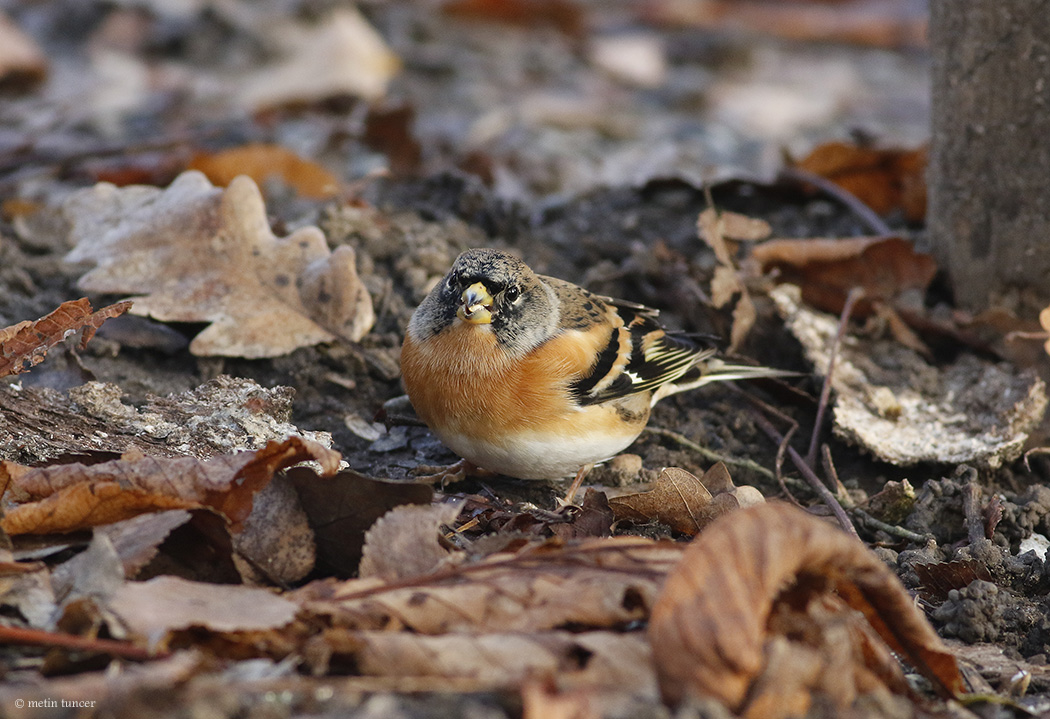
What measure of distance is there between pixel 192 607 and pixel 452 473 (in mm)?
1749

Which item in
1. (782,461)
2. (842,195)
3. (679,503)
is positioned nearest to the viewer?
(679,503)

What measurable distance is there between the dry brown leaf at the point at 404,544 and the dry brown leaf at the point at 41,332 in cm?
120

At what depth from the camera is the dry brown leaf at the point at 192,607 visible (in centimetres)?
198

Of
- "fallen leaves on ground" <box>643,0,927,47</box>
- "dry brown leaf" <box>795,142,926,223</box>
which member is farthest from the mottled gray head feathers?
"fallen leaves on ground" <box>643,0,927,47</box>

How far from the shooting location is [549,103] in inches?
295

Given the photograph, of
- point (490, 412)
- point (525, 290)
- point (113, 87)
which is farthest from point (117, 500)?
point (113, 87)

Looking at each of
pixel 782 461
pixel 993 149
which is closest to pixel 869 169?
pixel 993 149

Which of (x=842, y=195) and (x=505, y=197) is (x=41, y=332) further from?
(x=842, y=195)

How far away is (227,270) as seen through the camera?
4.02 metres

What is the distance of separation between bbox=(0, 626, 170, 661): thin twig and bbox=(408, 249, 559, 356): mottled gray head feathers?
6.12 feet

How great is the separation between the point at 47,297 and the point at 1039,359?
4013 mm

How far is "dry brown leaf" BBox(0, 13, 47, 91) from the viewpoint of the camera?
6.80m

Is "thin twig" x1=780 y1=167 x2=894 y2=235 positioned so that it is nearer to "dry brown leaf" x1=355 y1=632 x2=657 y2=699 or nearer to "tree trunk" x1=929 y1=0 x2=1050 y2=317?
"tree trunk" x1=929 y1=0 x2=1050 y2=317

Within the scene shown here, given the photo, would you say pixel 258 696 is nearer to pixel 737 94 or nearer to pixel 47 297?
pixel 47 297
